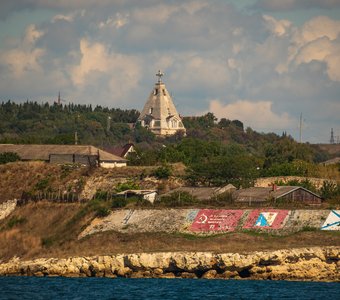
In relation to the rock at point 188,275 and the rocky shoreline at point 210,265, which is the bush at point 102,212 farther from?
the rock at point 188,275

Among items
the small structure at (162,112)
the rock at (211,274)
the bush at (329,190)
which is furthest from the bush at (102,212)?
the small structure at (162,112)

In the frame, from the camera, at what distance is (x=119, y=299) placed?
224 ft

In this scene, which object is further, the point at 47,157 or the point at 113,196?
the point at 47,157

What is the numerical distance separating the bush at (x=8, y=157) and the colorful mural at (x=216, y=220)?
116 feet

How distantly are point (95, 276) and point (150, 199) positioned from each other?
2159cm

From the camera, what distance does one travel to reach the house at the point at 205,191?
10379 centimetres

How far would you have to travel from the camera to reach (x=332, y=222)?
87.2 meters

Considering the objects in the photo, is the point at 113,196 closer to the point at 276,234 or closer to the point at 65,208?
the point at 65,208

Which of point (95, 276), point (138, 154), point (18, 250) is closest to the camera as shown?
point (95, 276)

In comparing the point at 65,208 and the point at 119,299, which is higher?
the point at 65,208

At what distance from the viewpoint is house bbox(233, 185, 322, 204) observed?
9981cm

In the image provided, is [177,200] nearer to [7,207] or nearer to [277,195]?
[277,195]

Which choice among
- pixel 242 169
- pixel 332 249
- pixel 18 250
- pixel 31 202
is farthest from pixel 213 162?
pixel 332 249

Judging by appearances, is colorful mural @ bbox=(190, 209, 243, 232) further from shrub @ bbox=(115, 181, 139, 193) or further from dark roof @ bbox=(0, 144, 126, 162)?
dark roof @ bbox=(0, 144, 126, 162)
